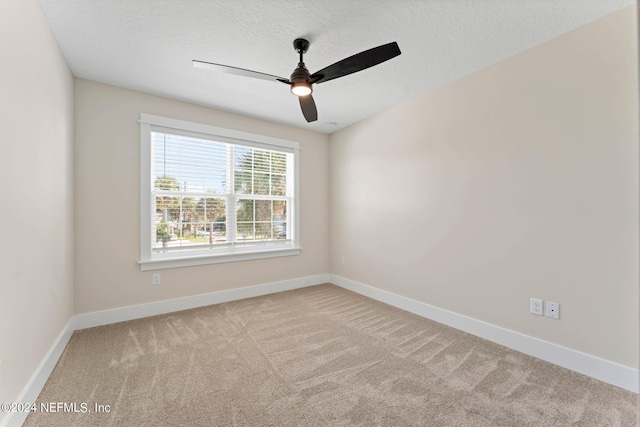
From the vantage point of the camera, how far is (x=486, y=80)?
2551 mm

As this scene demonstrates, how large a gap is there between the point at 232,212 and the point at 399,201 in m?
2.27

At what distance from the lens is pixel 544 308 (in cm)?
219

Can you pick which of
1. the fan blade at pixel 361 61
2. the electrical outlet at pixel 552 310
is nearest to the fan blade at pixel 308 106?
the fan blade at pixel 361 61

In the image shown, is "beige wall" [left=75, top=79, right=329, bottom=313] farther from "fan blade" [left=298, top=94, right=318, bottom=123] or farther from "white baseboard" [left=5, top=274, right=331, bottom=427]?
"fan blade" [left=298, top=94, right=318, bottom=123]

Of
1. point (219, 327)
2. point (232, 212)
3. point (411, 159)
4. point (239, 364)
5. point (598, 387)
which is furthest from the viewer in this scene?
point (232, 212)

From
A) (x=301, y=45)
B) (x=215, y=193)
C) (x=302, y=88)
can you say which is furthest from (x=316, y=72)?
(x=215, y=193)

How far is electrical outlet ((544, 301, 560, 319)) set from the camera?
212 centimetres

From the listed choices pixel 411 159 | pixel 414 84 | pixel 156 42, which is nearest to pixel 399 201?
pixel 411 159

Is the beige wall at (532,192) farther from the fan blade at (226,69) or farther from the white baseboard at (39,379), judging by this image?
the white baseboard at (39,379)

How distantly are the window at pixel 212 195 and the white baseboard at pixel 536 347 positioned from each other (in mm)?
2055

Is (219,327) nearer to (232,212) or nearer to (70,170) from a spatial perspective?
(232,212)

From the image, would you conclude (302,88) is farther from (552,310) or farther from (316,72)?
(552,310)

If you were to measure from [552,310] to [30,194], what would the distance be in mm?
3810

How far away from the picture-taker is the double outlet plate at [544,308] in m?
2.13
